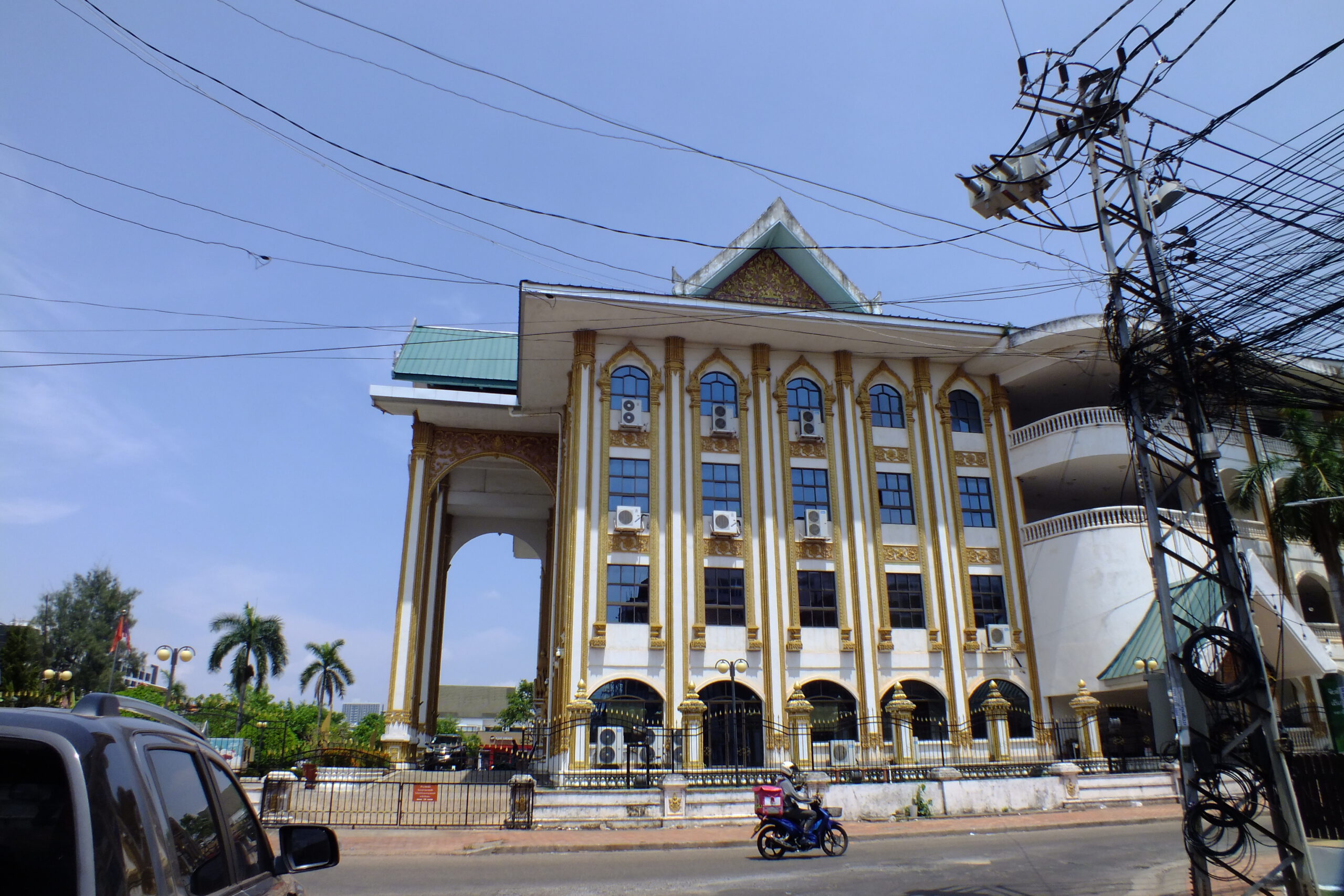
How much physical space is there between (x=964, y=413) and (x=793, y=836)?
1796cm

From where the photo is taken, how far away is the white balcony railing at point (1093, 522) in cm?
2328

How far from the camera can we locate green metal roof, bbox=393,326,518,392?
2936cm

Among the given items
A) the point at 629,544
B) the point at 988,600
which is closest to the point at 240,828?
the point at 629,544

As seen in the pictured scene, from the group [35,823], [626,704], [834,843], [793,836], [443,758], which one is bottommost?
[834,843]

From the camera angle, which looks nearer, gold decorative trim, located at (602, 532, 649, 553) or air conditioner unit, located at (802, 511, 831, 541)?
gold decorative trim, located at (602, 532, 649, 553)

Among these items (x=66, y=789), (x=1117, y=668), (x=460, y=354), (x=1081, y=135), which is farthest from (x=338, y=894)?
(x=460, y=354)

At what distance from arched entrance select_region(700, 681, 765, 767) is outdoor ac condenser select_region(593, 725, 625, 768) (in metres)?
2.05

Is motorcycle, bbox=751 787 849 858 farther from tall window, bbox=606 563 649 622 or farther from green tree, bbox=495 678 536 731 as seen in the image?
green tree, bbox=495 678 536 731

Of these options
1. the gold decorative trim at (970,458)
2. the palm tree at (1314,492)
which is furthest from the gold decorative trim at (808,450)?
Answer: the palm tree at (1314,492)

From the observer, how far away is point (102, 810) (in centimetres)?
187

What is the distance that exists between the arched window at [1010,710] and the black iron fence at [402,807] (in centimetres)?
1229

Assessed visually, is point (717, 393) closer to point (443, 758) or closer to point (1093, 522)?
point (1093, 522)

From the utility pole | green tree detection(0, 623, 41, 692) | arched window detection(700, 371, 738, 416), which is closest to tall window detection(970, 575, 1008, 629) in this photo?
arched window detection(700, 371, 738, 416)

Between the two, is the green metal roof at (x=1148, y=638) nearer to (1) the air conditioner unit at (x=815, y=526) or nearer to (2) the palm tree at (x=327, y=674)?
(1) the air conditioner unit at (x=815, y=526)
